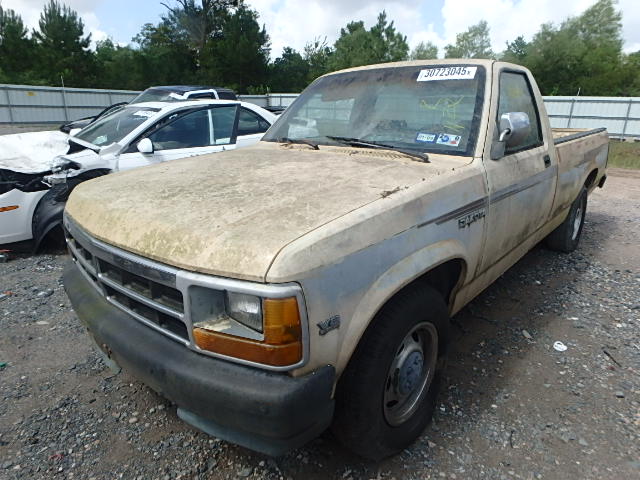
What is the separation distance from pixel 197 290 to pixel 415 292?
99 cm

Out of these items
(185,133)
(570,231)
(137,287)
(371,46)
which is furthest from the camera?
(371,46)

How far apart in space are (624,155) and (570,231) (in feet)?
43.5

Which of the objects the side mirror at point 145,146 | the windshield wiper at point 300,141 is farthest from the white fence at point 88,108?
the windshield wiper at point 300,141

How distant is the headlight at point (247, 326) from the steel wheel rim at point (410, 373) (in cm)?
63

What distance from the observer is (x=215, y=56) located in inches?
1549

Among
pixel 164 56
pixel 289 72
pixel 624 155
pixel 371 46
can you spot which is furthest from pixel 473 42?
pixel 624 155

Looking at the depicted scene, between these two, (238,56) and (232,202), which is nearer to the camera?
(232,202)

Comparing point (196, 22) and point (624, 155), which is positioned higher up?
point (196, 22)

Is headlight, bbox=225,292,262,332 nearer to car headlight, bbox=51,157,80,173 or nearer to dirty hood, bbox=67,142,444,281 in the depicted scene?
dirty hood, bbox=67,142,444,281

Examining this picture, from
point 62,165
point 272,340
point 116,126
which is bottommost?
point 272,340

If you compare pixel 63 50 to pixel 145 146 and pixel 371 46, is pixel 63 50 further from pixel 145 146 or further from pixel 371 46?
pixel 145 146

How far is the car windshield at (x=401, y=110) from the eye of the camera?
2.66 metres

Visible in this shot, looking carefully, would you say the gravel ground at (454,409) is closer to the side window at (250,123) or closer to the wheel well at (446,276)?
the wheel well at (446,276)

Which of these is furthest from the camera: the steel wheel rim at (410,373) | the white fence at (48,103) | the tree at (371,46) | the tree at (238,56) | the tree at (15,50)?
the tree at (371,46)
